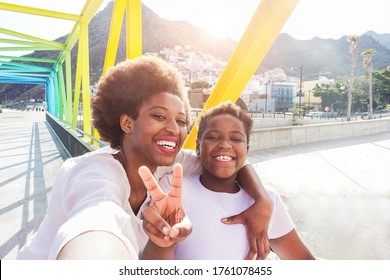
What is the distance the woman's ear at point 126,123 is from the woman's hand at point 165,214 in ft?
1.55

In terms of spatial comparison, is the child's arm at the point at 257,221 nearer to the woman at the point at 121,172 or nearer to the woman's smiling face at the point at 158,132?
the woman at the point at 121,172

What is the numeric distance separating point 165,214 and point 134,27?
236cm

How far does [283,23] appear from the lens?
1719mm

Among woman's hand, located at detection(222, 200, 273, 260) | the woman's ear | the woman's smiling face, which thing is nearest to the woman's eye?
the woman's smiling face

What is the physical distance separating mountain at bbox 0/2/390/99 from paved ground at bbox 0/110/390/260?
85.4 meters

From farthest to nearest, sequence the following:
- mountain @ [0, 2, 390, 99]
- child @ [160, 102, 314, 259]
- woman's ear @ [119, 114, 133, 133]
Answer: mountain @ [0, 2, 390, 99], woman's ear @ [119, 114, 133, 133], child @ [160, 102, 314, 259]

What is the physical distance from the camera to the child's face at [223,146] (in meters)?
1.48

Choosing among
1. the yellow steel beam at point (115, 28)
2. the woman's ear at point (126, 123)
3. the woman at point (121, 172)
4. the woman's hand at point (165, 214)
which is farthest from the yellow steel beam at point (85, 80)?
the woman's hand at point (165, 214)

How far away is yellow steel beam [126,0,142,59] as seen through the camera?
284 cm

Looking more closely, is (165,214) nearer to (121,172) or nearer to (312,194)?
(121,172)

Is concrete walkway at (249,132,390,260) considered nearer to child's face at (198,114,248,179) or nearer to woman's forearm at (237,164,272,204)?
woman's forearm at (237,164,272,204)

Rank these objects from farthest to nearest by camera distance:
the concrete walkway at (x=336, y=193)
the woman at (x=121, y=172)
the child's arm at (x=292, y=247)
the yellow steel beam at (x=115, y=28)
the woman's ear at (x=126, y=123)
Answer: the concrete walkway at (x=336, y=193) → the yellow steel beam at (x=115, y=28) → the child's arm at (x=292, y=247) → the woman's ear at (x=126, y=123) → the woman at (x=121, y=172)
